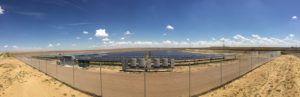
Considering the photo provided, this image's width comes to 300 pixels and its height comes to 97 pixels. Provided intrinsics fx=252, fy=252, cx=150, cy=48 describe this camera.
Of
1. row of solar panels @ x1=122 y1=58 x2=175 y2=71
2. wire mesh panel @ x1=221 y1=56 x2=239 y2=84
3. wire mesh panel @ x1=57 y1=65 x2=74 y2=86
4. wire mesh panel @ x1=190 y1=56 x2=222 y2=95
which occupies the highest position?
row of solar panels @ x1=122 y1=58 x2=175 y2=71

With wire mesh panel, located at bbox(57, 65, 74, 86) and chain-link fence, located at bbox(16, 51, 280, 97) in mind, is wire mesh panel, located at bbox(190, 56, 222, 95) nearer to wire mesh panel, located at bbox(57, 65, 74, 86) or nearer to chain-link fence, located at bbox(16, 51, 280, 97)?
chain-link fence, located at bbox(16, 51, 280, 97)

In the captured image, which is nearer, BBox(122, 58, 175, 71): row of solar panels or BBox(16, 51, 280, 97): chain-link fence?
BBox(16, 51, 280, 97): chain-link fence

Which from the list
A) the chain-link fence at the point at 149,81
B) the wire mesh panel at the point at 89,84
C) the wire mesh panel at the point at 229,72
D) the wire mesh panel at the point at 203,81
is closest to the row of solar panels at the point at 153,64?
the chain-link fence at the point at 149,81

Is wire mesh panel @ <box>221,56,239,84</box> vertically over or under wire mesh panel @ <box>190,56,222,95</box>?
over

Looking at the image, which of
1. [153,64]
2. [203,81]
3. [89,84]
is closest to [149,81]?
[203,81]

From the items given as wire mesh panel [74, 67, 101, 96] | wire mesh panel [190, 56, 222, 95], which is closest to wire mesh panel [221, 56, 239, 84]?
wire mesh panel [190, 56, 222, 95]

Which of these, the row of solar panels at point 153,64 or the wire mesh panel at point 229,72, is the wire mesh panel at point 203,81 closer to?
the wire mesh panel at point 229,72

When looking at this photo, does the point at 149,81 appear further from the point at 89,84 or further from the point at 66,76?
the point at 66,76

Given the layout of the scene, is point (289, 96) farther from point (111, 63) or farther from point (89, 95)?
point (111, 63)

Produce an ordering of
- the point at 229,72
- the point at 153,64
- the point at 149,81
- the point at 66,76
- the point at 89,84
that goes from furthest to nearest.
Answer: the point at 153,64
the point at 229,72
the point at 66,76
the point at 149,81
the point at 89,84

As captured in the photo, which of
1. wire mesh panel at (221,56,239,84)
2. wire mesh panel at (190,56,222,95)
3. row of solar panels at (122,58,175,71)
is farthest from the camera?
row of solar panels at (122,58,175,71)

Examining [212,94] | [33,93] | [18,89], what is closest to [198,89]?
[212,94]
